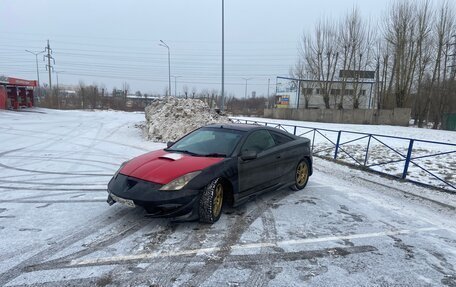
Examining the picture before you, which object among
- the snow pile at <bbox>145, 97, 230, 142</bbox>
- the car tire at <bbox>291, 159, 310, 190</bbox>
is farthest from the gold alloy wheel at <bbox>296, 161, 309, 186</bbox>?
the snow pile at <bbox>145, 97, 230, 142</bbox>

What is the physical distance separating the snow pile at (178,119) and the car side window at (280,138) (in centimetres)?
928

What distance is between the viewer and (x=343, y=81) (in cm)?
4103

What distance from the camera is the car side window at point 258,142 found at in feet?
17.7

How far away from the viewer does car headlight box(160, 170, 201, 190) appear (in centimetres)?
416

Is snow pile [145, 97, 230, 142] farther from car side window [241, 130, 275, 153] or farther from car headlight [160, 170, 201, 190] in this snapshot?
car headlight [160, 170, 201, 190]

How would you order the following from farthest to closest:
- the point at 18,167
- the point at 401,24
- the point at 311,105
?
1. the point at 311,105
2. the point at 401,24
3. the point at 18,167

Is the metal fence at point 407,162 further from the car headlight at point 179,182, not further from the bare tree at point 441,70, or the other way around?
the bare tree at point 441,70

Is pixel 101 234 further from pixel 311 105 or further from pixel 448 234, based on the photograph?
pixel 311 105

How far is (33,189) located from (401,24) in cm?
4043

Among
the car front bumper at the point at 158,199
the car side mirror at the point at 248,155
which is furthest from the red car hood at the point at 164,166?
the car side mirror at the point at 248,155

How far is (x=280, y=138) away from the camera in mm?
6320

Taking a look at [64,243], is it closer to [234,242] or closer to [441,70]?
[234,242]

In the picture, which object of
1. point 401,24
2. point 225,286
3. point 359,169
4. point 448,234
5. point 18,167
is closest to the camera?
point 225,286

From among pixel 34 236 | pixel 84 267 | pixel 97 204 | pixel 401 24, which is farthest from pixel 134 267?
pixel 401 24
